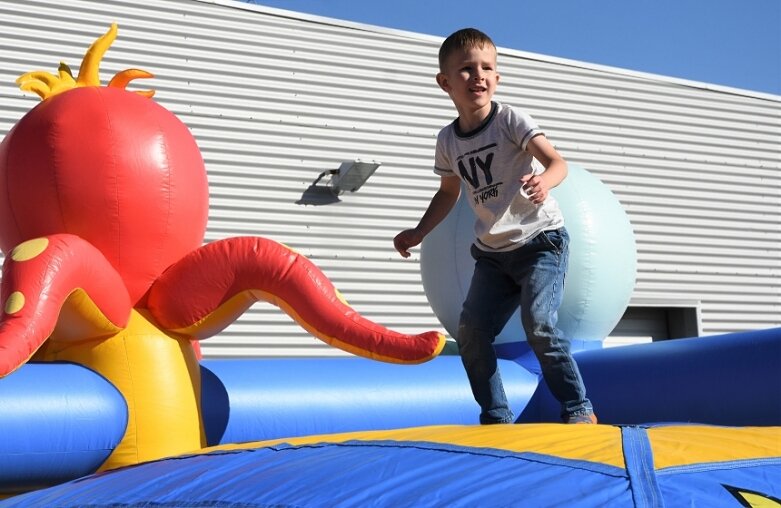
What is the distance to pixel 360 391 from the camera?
12.6 feet

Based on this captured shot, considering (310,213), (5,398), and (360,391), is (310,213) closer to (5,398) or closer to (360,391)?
(360,391)

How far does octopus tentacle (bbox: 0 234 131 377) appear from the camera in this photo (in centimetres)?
271

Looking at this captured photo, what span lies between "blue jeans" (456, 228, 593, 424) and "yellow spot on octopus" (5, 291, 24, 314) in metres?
1.33

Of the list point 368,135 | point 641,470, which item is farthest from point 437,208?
point 368,135

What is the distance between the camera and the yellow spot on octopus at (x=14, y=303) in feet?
9.05

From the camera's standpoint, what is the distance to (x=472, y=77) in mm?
2822

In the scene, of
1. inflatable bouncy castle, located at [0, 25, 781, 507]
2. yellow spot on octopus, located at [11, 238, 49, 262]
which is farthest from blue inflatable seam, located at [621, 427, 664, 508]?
yellow spot on octopus, located at [11, 238, 49, 262]

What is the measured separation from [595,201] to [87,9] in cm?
479

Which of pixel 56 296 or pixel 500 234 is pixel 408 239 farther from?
pixel 56 296

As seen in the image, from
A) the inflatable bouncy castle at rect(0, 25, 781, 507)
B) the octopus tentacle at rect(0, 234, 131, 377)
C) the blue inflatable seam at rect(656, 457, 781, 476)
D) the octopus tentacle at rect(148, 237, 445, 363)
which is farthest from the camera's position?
the octopus tentacle at rect(148, 237, 445, 363)

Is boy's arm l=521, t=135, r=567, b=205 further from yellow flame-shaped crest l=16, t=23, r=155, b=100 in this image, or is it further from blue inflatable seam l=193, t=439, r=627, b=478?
yellow flame-shaped crest l=16, t=23, r=155, b=100

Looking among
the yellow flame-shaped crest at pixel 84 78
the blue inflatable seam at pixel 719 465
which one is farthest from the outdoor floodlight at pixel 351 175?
the blue inflatable seam at pixel 719 465

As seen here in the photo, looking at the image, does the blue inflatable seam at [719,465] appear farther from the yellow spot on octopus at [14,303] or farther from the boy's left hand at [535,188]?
the yellow spot on octopus at [14,303]

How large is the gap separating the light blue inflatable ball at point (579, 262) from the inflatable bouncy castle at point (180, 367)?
0.30 m
